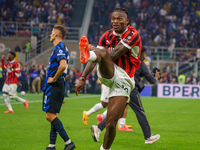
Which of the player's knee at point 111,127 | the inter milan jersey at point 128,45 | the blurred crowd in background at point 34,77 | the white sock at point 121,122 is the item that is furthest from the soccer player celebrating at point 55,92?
the blurred crowd in background at point 34,77

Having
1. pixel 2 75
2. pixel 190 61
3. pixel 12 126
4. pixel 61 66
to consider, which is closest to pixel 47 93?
pixel 61 66

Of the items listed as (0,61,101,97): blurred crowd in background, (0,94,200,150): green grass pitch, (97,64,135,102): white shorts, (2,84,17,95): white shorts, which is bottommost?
(0,61,101,97): blurred crowd in background

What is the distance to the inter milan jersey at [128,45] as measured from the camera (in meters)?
6.07

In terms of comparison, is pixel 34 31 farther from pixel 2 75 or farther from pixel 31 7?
pixel 2 75

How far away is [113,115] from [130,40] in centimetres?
120

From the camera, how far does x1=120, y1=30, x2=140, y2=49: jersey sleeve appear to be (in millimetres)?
6020

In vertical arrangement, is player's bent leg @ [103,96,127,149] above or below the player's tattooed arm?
below

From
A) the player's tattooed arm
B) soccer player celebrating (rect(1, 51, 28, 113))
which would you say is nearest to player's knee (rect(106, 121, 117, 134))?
the player's tattooed arm

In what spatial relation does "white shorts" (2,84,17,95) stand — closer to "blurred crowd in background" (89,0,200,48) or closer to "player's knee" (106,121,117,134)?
"player's knee" (106,121,117,134)

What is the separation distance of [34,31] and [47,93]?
2830 cm

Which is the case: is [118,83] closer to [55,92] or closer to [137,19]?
[55,92]

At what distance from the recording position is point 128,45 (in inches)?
237

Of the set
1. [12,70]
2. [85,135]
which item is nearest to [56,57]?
[85,135]

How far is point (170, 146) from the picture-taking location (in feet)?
26.4
